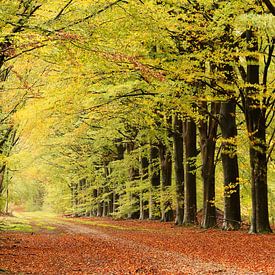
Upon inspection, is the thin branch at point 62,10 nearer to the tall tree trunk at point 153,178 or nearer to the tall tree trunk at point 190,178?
the tall tree trunk at point 190,178

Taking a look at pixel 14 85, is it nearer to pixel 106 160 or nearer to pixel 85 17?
pixel 85 17

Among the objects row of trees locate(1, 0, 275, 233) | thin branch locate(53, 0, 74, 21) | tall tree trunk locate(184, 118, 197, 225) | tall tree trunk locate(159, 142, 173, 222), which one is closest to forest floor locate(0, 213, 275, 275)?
row of trees locate(1, 0, 275, 233)

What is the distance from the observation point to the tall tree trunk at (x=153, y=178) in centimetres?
2908

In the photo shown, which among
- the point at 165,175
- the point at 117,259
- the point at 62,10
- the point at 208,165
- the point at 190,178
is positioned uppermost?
the point at 62,10

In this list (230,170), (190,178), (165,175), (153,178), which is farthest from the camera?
(153,178)

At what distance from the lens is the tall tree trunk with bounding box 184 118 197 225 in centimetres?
2202

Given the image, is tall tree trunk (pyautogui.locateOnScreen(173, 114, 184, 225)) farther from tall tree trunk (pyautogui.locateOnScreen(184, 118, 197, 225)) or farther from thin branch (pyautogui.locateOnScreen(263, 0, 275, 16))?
thin branch (pyautogui.locateOnScreen(263, 0, 275, 16))

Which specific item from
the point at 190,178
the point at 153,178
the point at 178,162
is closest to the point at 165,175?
the point at 153,178

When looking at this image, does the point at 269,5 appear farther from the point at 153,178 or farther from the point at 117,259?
the point at 153,178

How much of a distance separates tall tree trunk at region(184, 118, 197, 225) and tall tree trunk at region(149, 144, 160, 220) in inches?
232

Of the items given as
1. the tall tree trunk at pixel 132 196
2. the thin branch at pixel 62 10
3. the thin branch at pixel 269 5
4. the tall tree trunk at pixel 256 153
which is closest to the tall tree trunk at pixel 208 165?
the tall tree trunk at pixel 256 153

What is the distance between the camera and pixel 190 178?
22.3 metres

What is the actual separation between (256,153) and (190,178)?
17.9ft

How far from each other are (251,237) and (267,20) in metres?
7.98
